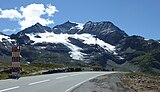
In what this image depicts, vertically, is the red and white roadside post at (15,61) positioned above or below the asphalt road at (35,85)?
above

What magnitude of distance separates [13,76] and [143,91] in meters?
10.6

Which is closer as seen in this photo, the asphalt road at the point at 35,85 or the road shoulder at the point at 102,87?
the asphalt road at the point at 35,85

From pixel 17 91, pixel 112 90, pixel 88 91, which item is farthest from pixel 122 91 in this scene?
pixel 17 91

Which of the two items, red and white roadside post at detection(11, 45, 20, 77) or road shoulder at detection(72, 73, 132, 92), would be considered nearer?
road shoulder at detection(72, 73, 132, 92)

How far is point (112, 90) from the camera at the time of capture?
2452 cm

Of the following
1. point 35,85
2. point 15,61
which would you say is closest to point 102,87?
point 35,85

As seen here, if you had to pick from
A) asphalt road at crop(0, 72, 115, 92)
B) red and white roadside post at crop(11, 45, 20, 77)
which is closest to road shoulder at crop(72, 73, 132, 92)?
asphalt road at crop(0, 72, 115, 92)

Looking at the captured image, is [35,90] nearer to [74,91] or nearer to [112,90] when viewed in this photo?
[74,91]

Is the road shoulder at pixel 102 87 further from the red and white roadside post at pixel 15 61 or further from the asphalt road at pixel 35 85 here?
the red and white roadside post at pixel 15 61

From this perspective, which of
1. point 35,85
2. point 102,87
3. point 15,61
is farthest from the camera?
point 15,61

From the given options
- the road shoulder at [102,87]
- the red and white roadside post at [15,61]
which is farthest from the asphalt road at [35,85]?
the red and white roadside post at [15,61]

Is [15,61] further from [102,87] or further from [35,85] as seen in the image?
[102,87]

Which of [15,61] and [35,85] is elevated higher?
[15,61]

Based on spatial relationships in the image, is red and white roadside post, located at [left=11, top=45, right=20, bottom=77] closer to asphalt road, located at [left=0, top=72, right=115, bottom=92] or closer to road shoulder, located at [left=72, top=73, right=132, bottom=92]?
asphalt road, located at [left=0, top=72, right=115, bottom=92]
